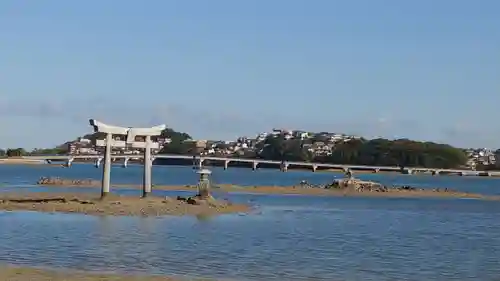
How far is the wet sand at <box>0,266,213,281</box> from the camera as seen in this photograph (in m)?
16.5

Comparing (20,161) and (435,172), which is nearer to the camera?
(435,172)

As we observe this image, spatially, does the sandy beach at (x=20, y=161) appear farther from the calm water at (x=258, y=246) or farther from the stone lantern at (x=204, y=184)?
the calm water at (x=258, y=246)

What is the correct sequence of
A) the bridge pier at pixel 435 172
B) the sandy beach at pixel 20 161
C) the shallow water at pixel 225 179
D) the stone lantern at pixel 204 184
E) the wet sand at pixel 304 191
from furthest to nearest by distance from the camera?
the sandy beach at pixel 20 161 < the bridge pier at pixel 435 172 < the shallow water at pixel 225 179 < the wet sand at pixel 304 191 < the stone lantern at pixel 204 184

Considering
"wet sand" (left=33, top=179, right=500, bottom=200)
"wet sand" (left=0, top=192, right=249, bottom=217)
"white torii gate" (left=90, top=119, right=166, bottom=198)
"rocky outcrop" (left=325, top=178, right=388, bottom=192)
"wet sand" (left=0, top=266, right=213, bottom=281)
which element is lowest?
"wet sand" (left=0, top=266, right=213, bottom=281)

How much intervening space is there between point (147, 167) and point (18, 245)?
748 inches

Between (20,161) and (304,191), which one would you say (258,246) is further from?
(20,161)

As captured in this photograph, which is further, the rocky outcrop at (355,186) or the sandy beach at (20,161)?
the sandy beach at (20,161)

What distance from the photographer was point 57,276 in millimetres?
16953

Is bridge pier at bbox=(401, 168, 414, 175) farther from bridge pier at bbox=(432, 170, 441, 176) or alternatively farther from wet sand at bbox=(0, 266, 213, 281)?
wet sand at bbox=(0, 266, 213, 281)

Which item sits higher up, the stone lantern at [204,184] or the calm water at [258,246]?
the stone lantern at [204,184]

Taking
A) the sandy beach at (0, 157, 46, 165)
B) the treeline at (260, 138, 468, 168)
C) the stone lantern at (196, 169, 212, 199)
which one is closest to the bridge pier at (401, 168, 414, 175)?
the treeline at (260, 138, 468, 168)

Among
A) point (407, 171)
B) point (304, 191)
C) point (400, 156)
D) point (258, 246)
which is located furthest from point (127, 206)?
point (400, 156)

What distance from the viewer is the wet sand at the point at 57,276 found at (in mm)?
16547

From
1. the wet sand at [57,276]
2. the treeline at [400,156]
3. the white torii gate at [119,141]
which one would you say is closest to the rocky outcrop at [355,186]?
the white torii gate at [119,141]
